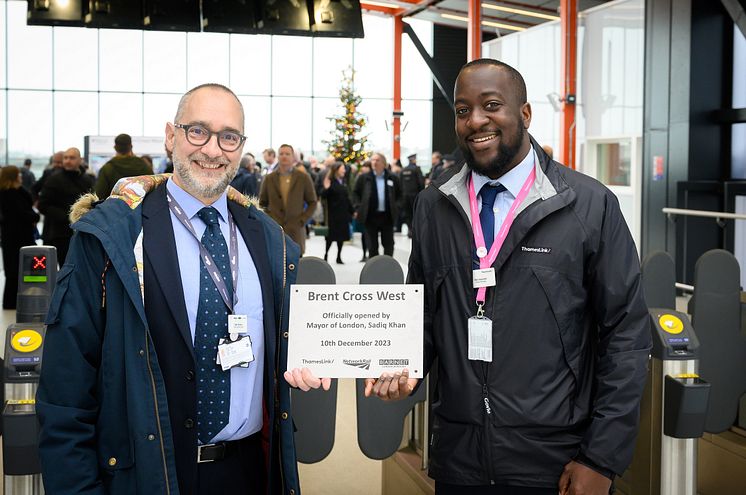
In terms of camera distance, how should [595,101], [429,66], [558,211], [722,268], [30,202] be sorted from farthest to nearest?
[429,66], [595,101], [30,202], [722,268], [558,211]

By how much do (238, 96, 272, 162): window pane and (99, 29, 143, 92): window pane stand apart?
3.12 meters

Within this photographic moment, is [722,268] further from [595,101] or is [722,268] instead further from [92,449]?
[595,101]

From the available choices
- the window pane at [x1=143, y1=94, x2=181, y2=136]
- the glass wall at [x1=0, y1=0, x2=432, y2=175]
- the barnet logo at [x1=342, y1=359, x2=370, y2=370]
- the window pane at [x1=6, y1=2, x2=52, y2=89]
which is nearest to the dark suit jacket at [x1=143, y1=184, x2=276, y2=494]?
the barnet logo at [x1=342, y1=359, x2=370, y2=370]

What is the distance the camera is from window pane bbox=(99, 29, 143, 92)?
23.4m

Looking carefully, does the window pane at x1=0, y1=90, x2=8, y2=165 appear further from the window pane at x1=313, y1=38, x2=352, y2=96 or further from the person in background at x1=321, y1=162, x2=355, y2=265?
the person in background at x1=321, y1=162, x2=355, y2=265

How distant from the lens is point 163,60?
23.7 metres

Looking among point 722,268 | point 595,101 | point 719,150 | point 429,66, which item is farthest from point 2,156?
point 722,268

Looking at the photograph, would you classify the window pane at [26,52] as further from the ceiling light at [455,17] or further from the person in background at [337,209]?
the person in background at [337,209]

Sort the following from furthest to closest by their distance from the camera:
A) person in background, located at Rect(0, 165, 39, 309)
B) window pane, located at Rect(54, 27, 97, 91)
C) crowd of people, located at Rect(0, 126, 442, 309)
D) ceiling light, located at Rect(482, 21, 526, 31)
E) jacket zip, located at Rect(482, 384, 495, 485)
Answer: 1. window pane, located at Rect(54, 27, 97, 91)
2. ceiling light, located at Rect(482, 21, 526, 31)
3. person in background, located at Rect(0, 165, 39, 309)
4. crowd of people, located at Rect(0, 126, 442, 309)
5. jacket zip, located at Rect(482, 384, 495, 485)

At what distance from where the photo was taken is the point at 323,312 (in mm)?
2230

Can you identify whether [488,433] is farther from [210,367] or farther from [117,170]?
[117,170]

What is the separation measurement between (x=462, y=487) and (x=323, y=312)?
61 cm

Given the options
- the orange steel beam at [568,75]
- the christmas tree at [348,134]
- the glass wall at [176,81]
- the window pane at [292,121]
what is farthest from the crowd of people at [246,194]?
the window pane at [292,121]

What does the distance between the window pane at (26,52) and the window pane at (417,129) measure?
33.9 ft
